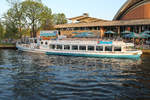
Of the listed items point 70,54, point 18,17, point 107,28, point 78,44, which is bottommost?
point 70,54

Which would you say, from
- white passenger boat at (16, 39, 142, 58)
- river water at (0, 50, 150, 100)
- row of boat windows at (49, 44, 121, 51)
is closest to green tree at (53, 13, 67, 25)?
white passenger boat at (16, 39, 142, 58)

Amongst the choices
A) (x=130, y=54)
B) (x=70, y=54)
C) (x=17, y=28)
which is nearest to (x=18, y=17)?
(x=17, y=28)

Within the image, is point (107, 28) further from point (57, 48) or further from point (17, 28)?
point (17, 28)

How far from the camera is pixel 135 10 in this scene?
5684cm

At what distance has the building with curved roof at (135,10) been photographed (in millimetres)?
53656

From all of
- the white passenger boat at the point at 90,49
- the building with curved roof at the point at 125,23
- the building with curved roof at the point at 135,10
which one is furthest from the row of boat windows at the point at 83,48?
the building with curved roof at the point at 135,10

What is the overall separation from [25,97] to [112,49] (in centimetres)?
2296

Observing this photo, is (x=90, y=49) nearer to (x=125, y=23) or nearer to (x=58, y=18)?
(x=125, y=23)

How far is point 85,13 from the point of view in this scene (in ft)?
249

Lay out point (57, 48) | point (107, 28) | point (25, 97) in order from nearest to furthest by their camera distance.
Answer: point (25, 97), point (57, 48), point (107, 28)

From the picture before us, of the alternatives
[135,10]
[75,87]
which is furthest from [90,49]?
[135,10]

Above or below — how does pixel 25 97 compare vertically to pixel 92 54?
below

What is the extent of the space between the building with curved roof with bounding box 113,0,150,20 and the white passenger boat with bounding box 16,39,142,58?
27196mm

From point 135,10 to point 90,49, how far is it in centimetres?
3307
